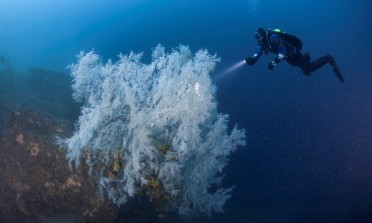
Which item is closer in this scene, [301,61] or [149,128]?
[149,128]

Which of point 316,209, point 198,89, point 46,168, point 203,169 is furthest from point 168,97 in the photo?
point 316,209

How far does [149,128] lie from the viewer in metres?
6.62

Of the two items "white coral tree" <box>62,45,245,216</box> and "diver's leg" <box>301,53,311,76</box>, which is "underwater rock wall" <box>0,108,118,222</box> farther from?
"diver's leg" <box>301,53,311,76</box>

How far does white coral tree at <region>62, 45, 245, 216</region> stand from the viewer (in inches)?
249

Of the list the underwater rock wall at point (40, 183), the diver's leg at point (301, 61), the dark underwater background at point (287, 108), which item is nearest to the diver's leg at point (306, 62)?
the diver's leg at point (301, 61)

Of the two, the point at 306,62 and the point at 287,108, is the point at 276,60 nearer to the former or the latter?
the point at 306,62

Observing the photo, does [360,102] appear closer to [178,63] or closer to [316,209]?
[316,209]

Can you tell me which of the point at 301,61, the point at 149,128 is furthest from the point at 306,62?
the point at 149,128

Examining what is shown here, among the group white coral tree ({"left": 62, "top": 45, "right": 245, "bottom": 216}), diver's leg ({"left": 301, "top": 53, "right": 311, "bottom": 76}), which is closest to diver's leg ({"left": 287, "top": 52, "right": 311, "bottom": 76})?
diver's leg ({"left": 301, "top": 53, "right": 311, "bottom": 76})

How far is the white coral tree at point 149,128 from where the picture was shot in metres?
6.34

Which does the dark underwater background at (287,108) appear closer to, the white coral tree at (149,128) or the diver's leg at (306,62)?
the white coral tree at (149,128)

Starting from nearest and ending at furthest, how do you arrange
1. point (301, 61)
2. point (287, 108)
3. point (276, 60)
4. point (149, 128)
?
point (149, 128) < point (276, 60) < point (301, 61) < point (287, 108)

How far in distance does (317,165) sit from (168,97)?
1198cm

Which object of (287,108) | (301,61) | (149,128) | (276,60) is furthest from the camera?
(287,108)
